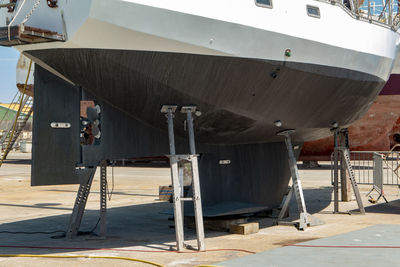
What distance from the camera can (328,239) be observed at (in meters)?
8.89

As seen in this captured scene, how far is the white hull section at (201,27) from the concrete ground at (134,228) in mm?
3238

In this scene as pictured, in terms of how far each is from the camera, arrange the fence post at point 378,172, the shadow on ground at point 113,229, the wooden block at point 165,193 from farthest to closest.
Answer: the wooden block at point 165,193
the fence post at point 378,172
the shadow on ground at point 113,229

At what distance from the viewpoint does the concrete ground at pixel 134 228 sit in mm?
7988

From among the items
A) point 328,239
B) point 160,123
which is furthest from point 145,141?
point 328,239

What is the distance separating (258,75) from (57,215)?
7.27 meters

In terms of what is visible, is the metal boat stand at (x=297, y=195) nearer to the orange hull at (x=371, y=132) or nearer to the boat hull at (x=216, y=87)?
the boat hull at (x=216, y=87)

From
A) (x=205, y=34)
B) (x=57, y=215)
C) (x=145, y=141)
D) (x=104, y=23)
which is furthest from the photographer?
(x=57, y=215)

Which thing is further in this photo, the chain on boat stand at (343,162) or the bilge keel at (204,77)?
the chain on boat stand at (343,162)

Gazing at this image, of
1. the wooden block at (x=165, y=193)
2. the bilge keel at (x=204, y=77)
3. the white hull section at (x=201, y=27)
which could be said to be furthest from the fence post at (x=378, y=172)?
the white hull section at (x=201, y=27)

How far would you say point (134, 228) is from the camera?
11.2m

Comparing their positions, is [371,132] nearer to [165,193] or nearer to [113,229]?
[165,193]


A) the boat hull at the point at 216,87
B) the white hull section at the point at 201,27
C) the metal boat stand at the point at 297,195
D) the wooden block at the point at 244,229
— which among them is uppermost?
the white hull section at the point at 201,27

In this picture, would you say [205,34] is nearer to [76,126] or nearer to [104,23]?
[104,23]

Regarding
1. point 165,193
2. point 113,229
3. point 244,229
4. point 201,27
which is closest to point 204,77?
point 201,27
